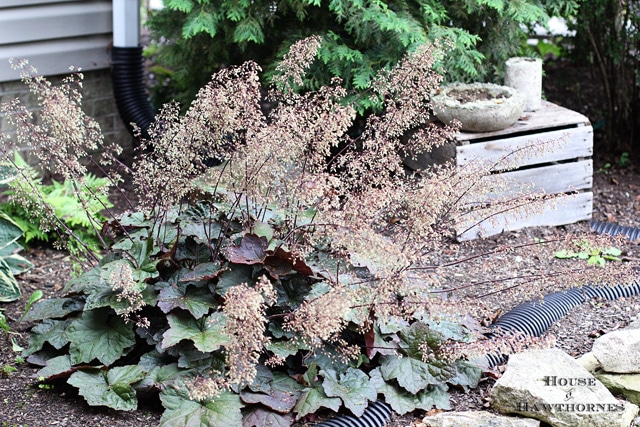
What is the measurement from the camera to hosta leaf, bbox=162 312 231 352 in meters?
2.82

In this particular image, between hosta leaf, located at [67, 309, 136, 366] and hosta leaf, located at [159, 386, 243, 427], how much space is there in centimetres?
32

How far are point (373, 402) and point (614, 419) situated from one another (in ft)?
2.83

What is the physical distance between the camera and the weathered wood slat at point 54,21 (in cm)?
523

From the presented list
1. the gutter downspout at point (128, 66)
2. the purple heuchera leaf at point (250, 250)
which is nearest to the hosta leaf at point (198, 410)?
the purple heuchera leaf at point (250, 250)

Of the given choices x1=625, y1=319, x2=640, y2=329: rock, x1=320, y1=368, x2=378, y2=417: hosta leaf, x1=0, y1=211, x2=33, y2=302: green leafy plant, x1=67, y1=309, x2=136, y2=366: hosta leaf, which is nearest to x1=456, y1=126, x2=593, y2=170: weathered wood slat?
x1=625, y1=319, x2=640, y2=329: rock

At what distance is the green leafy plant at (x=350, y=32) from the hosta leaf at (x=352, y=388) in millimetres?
1727

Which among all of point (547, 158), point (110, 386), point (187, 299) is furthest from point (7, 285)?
point (547, 158)

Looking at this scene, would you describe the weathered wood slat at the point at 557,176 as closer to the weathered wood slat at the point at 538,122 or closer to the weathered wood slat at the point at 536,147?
the weathered wood slat at the point at 536,147

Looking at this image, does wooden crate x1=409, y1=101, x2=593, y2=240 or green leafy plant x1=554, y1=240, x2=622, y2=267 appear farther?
wooden crate x1=409, y1=101, x2=593, y2=240

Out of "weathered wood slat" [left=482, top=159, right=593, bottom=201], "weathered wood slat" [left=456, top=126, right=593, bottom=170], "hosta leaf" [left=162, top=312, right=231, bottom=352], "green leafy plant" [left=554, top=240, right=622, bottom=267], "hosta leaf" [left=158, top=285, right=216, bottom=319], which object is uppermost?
"weathered wood slat" [left=456, top=126, right=593, bottom=170]

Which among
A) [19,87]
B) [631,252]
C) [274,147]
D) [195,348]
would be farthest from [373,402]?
[19,87]

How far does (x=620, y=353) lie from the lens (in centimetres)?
319

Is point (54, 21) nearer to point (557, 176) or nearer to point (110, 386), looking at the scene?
point (110, 386)

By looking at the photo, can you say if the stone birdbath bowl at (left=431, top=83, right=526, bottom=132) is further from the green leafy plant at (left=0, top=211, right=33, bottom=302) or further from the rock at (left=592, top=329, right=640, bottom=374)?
the green leafy plant at (left=0, top=211, right=33, bottom=302)
